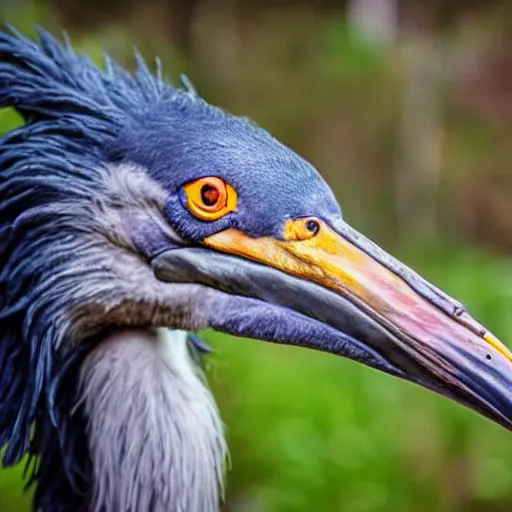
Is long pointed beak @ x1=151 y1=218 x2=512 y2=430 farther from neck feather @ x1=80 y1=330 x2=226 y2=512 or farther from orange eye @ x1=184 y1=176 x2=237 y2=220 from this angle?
neck feather @ x1=80 y1=330 x2=226 y2=512

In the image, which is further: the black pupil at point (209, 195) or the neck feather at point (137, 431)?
the neck feather at point (137, 431)

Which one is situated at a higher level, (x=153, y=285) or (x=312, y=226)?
(x=312, y=226)

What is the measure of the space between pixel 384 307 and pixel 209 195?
0.55m

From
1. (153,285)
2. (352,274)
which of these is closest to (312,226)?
(352,274)

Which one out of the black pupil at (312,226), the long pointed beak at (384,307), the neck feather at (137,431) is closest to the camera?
the long pointed beak at (384,307)

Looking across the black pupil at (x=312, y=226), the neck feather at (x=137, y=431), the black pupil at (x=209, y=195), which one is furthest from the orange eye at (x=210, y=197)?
the neck feather at (x=137, y=431)

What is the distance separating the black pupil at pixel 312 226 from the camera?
250 centimetres

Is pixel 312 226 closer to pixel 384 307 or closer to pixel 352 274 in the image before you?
pixel 352 274

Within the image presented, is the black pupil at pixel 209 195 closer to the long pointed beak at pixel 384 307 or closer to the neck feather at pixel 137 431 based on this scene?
the long pointed beak at pixel 384 307

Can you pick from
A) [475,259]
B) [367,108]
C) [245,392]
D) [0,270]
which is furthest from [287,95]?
[0,270]

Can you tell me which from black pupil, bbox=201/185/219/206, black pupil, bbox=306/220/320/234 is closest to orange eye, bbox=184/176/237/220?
black pupil, bbox=201/185/219/206

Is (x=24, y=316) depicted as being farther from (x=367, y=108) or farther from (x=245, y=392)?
(x=367, y=108)

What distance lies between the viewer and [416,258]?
1130 cm

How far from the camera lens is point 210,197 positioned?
99.7 inches
